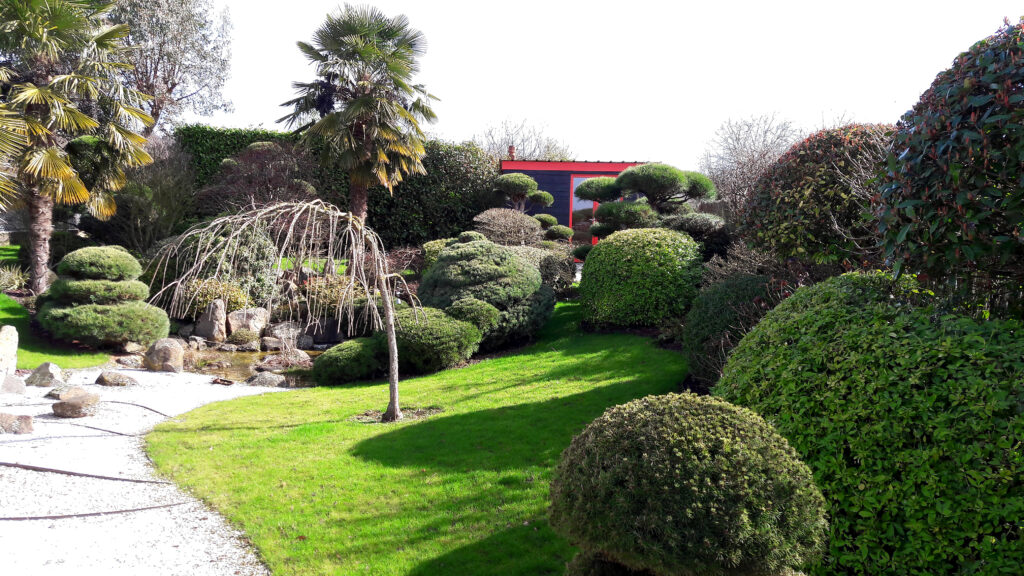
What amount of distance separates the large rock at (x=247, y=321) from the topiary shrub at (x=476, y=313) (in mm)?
5336

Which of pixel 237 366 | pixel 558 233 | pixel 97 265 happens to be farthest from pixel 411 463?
pixel 558 233

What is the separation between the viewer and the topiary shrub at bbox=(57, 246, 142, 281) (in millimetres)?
11992

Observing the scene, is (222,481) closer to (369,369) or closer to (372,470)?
(372,470)

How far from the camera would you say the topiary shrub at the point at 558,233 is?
63.4 feet

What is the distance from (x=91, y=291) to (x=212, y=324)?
2499 millimetres

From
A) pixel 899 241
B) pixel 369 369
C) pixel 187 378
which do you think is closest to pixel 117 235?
pixel 187 378

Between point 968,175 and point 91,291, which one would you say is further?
point 91,291

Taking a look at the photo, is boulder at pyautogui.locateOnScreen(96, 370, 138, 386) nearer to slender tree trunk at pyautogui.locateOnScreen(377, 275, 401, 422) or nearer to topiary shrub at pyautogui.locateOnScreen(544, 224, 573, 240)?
slender tree trunk at pyautogui.locateOnScreen(377, 275, 401, 422)

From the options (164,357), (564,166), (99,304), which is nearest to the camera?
(164,357)

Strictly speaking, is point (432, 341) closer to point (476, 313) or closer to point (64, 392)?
point (476, 313)

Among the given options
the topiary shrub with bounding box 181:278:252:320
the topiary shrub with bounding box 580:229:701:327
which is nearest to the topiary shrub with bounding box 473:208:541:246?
the topiary shrub with bounding box 580:229:701:327

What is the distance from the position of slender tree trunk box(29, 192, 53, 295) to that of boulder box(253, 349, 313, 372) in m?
5.73

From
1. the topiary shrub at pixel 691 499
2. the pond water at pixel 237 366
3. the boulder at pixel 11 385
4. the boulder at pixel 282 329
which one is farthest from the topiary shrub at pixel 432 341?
the topiary shrub at pixel 691 499

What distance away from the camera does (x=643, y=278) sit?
10.7 m
